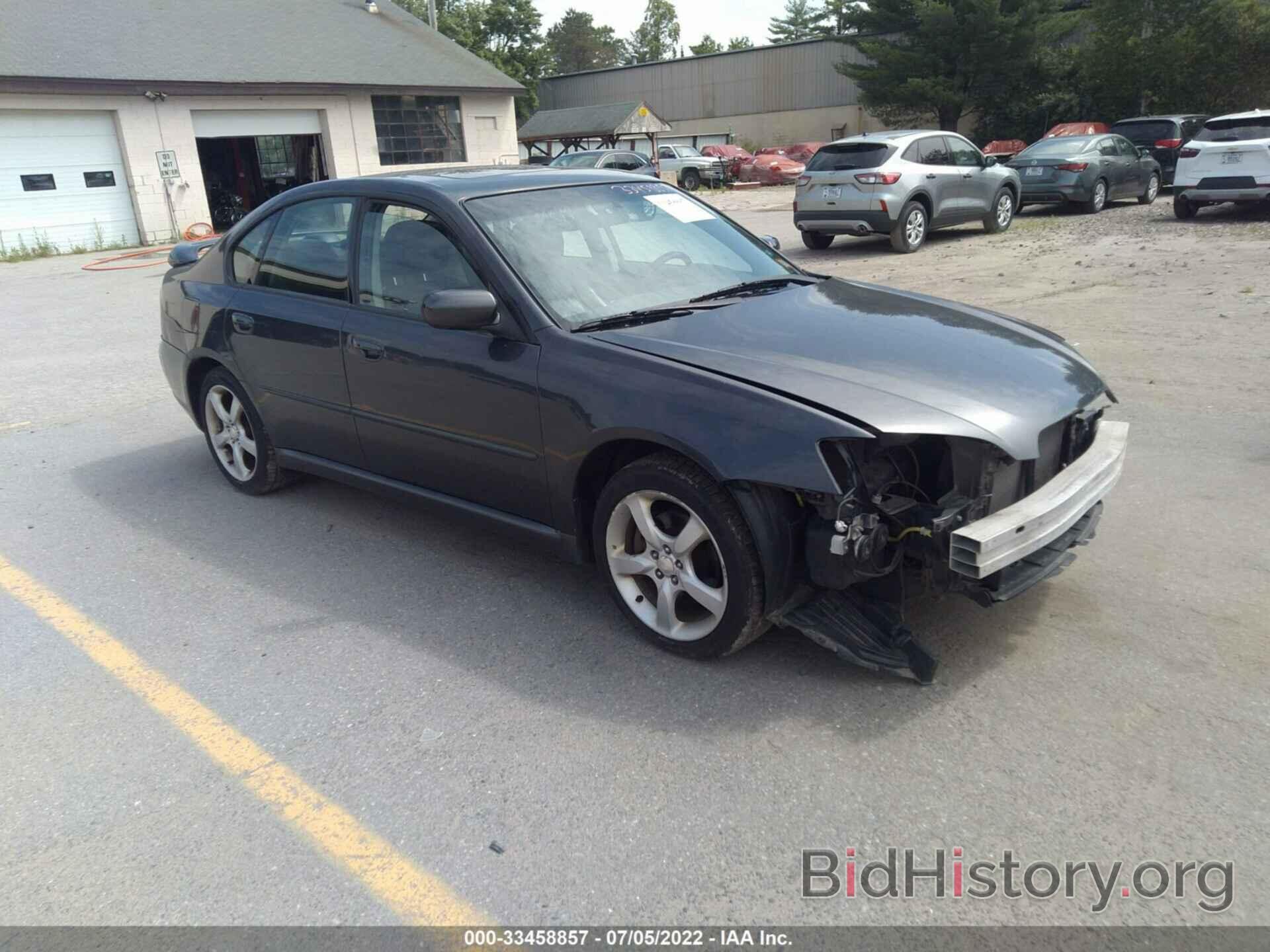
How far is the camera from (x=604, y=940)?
2.38m

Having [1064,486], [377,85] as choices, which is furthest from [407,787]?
[377,85]

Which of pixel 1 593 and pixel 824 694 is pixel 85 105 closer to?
pixel 1 593

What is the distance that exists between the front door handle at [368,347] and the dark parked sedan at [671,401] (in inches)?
0.8

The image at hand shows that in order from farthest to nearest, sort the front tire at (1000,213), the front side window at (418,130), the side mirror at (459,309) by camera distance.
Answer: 1. the front side window at (418,130)
2. the front tire at (1000,213)
3. the side mirror at (459,309)

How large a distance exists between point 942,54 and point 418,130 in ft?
68.1

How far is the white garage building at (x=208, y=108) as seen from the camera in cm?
2216

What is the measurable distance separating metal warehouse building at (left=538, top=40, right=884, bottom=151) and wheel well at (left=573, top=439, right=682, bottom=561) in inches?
1593

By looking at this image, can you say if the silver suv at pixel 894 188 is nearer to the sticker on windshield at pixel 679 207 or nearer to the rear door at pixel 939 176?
the rear door at pixel 939 176

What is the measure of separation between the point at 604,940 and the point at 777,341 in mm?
2154

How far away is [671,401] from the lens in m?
3.34

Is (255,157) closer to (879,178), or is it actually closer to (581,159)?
(581,159)

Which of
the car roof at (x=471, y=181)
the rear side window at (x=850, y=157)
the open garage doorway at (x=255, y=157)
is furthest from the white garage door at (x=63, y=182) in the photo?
the car roof at (x=471, y=181)

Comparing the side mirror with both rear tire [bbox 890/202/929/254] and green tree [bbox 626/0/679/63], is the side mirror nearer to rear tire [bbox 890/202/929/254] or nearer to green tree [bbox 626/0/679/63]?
rear tire [bbox 890/202/929/254]

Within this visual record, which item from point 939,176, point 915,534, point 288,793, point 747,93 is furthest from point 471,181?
point 747,93
